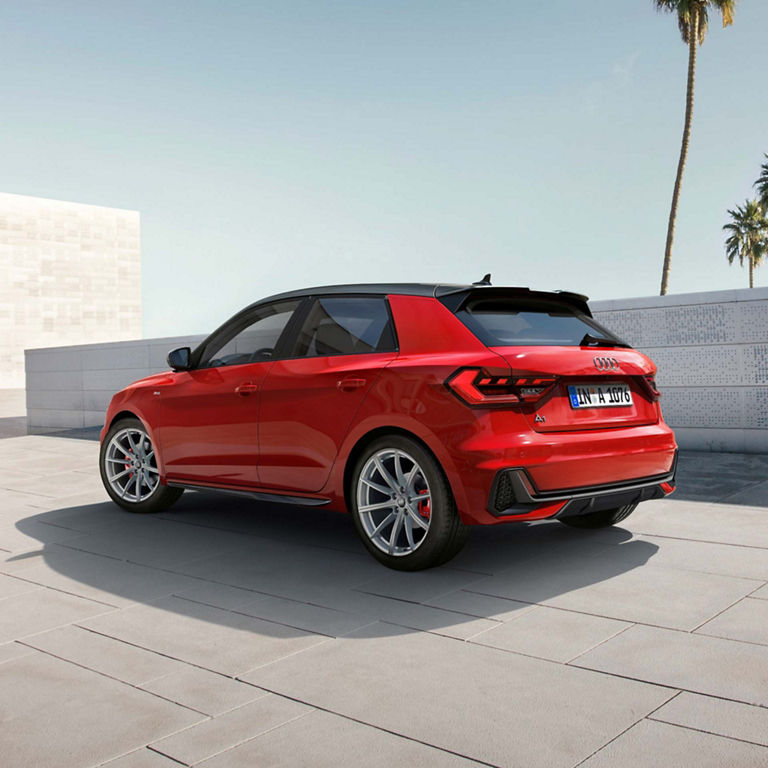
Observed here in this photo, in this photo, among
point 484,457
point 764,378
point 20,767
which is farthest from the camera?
point 764,378

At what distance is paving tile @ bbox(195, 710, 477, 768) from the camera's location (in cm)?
258

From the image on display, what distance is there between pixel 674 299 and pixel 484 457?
20.1 ft

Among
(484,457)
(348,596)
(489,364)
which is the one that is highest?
(489,364)

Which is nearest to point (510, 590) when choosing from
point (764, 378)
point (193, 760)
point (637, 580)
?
point (637, 580)

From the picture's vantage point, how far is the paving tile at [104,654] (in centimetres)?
343

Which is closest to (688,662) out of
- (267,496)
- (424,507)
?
(424,507)

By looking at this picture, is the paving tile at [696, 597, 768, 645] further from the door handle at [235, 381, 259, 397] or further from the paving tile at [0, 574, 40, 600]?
the paving tile at [0, 574, 40, 600]

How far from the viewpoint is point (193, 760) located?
104 inches

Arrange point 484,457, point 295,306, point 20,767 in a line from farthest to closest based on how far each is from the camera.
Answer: point 295,306 → point 484,457 → point 20,767

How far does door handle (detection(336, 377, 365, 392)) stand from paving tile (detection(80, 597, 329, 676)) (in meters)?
1.46

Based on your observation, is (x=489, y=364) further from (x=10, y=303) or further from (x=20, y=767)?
(x=10, y=303)

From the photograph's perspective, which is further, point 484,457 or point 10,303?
point 10,303

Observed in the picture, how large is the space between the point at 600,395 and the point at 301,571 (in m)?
1.95

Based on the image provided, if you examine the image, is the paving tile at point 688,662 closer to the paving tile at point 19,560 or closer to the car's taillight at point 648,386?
the car's taillight at point 648,386
